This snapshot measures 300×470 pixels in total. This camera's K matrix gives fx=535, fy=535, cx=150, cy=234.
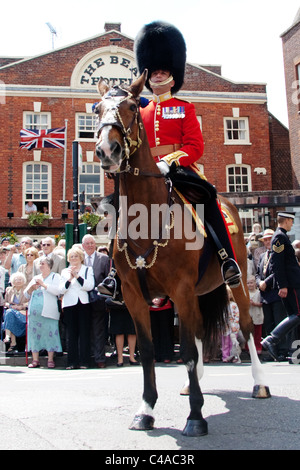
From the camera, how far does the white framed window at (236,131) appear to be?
1235 inches

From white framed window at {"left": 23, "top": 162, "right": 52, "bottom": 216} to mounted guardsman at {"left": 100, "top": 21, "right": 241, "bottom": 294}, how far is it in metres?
23.6

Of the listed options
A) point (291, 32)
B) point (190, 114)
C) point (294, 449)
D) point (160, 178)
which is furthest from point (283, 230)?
point (291, 32)

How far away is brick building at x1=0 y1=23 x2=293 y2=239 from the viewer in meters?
29.1

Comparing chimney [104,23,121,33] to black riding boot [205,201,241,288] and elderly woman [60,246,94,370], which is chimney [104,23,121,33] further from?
black riding boot [205,201,241,288]

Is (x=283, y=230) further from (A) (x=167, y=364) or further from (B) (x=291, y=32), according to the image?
(B) (x=291, y=32)

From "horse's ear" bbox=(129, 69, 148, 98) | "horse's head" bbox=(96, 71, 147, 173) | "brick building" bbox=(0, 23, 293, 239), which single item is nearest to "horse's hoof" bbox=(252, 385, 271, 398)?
"horse's head" bbox=(96, 71, 147, 173)

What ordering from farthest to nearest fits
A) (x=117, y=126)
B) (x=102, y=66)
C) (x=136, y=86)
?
1. (x=102, y=66)
2. (x=136, y=86)
3. (x=117, y=126)

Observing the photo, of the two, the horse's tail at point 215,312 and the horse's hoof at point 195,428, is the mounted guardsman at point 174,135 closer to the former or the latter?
the horse's tail at point 215,312

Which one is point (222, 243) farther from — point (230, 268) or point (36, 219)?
point (36, 219)

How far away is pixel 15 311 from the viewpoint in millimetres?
10641

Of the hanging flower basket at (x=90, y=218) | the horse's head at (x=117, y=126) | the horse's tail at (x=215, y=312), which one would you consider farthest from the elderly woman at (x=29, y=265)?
the hanging flower basket at (x=90, y=218)

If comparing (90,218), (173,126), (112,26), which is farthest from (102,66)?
(173,126)

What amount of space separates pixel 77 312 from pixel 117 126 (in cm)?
628
